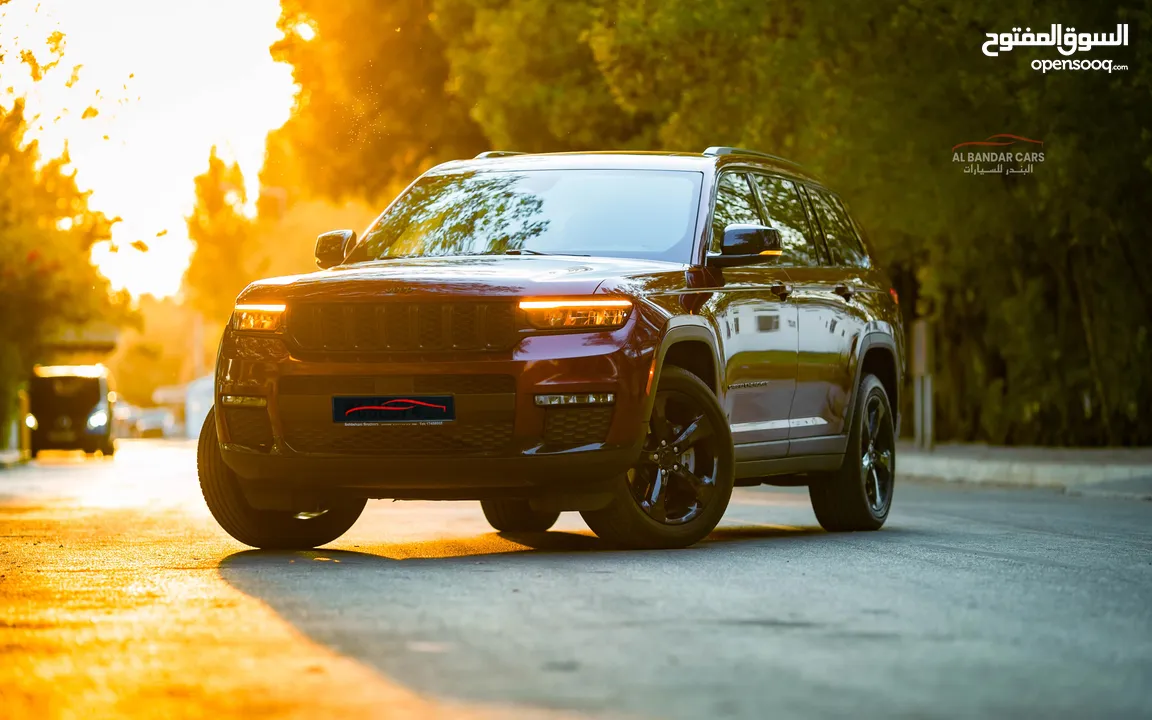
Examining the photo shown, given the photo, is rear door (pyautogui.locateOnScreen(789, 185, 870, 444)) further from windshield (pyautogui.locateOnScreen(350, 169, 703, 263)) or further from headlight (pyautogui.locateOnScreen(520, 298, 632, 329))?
headlight (pyautogui.locateOnScreen(520, 298, 632, 329))

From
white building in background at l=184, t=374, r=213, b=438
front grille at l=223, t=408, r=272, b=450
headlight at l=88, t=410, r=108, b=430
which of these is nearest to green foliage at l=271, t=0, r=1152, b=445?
front grille at l=223, t=408, r=272, b=450

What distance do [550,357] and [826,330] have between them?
274cm


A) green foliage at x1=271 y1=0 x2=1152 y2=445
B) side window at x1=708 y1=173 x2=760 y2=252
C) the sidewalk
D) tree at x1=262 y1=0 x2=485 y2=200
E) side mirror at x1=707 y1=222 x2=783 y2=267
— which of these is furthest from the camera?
tree at x1=262 y1=0 x2=485 y2=200

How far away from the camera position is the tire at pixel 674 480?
981 centimetres

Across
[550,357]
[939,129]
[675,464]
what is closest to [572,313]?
[550,357]

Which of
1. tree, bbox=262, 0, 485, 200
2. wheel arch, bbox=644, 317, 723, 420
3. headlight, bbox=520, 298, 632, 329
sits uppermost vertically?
tree, bbox=262, 0, 485, 200

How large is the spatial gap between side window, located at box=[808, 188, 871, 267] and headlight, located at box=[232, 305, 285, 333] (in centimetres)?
371

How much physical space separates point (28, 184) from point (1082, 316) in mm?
18316

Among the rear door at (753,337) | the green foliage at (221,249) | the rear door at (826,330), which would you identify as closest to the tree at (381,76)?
the rear door at (826,330)

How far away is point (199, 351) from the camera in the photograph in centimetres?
12588

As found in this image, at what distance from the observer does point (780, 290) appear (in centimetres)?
1112

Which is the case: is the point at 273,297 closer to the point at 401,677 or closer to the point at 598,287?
the point at 598,287

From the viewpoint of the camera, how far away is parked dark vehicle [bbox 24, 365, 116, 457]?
46.4 metres

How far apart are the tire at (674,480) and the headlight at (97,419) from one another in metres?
37.9
